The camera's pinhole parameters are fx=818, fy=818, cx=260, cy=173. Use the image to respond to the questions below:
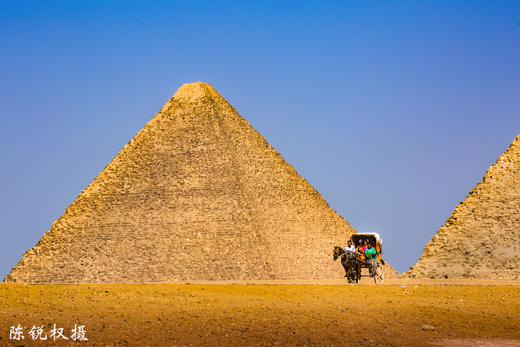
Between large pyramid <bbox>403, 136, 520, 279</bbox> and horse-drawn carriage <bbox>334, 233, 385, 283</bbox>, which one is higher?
large pyramid <bbox>403, 136, 520, 279</bbox>

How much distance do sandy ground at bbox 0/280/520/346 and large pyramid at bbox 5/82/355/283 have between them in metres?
25.2

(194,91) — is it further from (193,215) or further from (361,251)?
(361,251)

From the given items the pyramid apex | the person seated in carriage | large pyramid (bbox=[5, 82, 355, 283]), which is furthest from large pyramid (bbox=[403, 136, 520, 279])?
the pyramid apex

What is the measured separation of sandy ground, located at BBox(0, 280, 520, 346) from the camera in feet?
52.0

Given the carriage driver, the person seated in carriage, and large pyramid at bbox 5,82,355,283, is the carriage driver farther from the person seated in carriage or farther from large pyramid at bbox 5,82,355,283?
large pyramid at bbox 5,82,355,283

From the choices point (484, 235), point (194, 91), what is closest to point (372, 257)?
point (484, 235)

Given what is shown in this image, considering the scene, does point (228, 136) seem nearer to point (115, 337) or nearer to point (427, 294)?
point (427, 294)

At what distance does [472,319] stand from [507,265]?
2468cm

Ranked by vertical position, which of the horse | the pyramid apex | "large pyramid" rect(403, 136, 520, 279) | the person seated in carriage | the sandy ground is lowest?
the sandy ground

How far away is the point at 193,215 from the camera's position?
172ft

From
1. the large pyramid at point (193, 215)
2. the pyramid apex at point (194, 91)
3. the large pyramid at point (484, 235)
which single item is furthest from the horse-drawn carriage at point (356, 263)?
the pyramid apex at point (194, 91)

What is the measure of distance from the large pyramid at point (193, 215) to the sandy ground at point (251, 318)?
82.8ft

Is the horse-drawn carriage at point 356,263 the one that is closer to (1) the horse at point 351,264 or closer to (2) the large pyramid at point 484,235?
(1) the horse at point 351,264

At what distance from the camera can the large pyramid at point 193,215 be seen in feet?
164
